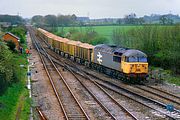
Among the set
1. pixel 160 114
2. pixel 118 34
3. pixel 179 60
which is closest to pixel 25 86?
pixel 160 114

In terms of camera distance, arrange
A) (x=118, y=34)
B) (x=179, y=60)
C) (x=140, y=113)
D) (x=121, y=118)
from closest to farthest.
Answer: (x=121, y=118) < (x=140, y=113) < (x=179, y=60) < (x=118, y=34)

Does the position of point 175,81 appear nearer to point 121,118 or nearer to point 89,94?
point 89,94

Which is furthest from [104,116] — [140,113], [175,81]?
[175,81]

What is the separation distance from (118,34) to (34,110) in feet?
130

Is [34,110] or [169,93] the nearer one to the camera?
[34,110]

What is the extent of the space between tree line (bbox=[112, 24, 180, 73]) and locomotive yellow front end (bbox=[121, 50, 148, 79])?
8.30m

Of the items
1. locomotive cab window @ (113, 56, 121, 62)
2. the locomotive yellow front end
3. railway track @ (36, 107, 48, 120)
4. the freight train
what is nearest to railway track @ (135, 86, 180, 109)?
the locomotive yellow front end

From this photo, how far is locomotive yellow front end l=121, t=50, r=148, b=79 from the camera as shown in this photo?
33281 mm

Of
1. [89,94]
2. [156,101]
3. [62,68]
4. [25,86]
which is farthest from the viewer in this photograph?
[62,68]

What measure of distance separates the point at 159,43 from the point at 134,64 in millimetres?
12835

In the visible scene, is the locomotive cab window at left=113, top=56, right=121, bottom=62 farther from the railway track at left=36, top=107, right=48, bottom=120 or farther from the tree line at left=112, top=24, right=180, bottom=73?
the railway track at left=36, top=107, right=48, bottom=120

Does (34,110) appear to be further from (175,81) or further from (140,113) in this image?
(175,81)

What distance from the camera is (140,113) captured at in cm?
2184

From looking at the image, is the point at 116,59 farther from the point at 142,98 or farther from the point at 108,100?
the point at 108,100
